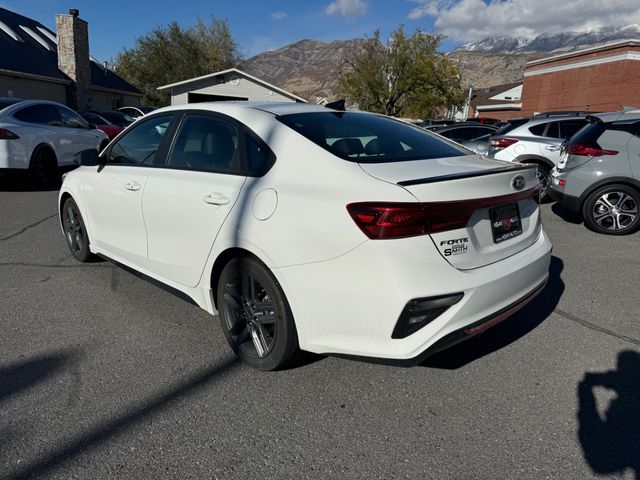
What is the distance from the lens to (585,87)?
3769 cm

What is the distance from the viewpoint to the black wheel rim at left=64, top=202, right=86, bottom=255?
187 inches

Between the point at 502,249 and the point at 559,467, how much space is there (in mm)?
1110

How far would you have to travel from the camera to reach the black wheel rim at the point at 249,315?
9.27 ft

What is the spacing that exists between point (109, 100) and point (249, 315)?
112 feet

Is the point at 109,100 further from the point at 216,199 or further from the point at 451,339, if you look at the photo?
the point at 451,339

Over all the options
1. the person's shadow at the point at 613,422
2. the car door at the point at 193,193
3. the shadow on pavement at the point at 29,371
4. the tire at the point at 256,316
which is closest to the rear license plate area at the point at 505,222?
the person's shadow at the point at 613,422

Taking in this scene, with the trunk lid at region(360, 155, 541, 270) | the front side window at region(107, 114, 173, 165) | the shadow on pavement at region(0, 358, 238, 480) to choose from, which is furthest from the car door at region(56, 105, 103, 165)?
the trunk lid at region(360, 155, 541, 270)

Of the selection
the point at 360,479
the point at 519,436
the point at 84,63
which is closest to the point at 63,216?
the point at 360,479

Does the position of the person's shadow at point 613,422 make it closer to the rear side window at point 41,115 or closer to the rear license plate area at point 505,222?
the rear license plate area at point 505,222

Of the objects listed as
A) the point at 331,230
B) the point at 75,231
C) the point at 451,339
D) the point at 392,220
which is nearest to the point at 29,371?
the point at 331,230

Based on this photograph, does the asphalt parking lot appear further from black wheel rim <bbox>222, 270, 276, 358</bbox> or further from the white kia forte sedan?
the white kia forte sedan

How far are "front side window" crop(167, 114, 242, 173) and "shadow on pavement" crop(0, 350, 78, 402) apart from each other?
149 centimetres

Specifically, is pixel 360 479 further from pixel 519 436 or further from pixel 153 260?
pixel 153 260

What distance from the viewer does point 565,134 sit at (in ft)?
28.6
